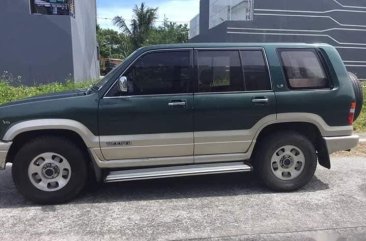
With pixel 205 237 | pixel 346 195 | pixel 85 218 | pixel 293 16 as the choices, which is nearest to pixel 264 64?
pixel 346 195

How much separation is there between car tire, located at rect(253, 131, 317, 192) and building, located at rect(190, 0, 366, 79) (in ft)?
61.7

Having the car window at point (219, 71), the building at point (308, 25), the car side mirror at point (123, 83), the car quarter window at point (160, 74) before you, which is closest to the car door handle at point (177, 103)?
the car quarter window at point (160, 74)

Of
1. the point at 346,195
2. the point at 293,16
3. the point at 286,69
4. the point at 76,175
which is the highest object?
the point at 293,16

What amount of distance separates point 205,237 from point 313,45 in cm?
287

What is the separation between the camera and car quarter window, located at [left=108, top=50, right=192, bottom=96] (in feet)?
16.9

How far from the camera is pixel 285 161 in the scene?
18.1 ft

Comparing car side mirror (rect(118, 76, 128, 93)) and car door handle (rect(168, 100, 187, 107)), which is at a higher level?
car side mirror (rect(118, 76, 128, 93))

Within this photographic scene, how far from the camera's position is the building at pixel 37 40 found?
41.6ft

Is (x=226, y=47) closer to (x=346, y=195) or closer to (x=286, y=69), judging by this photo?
(x=286, y=69)

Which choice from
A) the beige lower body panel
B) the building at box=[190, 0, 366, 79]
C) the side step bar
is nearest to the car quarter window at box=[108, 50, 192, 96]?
the beige lower body panel

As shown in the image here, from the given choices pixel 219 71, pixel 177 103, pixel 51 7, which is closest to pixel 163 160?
pixel 177 103

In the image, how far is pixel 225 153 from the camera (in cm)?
539

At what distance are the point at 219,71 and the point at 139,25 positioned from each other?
138ft

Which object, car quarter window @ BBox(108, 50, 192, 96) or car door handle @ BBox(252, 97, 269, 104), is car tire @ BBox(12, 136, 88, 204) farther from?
car door handle @ BBox(252, 97, 269, 104)
